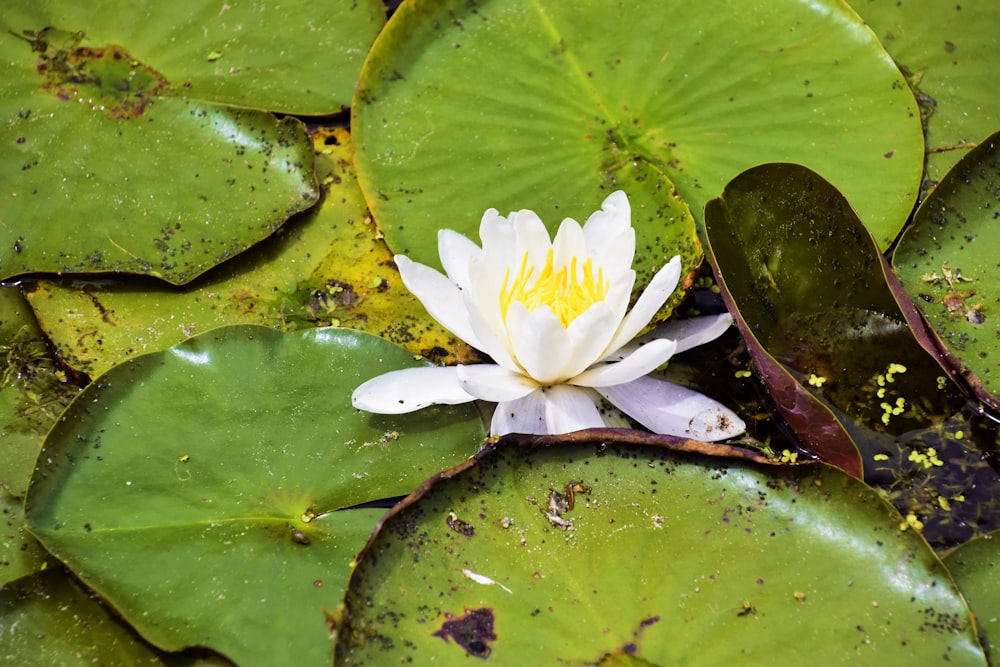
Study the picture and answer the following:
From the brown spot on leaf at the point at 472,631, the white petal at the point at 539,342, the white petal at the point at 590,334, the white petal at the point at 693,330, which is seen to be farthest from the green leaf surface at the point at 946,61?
the brown spot on leaf at the point at 472,631

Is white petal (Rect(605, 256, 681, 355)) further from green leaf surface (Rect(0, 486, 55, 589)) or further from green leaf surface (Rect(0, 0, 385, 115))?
green leaf surface (Rect(0, 486, 55, 589))

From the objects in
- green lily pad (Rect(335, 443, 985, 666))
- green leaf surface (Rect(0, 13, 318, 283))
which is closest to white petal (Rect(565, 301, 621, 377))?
green lily pad (Rect(335, 443, 985, 666))

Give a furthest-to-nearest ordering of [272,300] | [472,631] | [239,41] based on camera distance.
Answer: [239,41] < [272,300] < [472,631]

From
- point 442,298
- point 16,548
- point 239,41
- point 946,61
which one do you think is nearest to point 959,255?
point 946,61

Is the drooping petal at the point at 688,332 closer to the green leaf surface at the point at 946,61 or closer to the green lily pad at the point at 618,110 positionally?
the green lily pad at the point at 618,110

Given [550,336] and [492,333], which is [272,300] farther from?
[550,336]

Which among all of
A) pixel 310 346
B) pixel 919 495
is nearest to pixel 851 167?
pixel 919 495

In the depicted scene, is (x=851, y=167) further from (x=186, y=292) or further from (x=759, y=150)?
(x=186, y=292)
